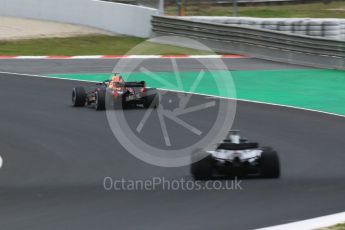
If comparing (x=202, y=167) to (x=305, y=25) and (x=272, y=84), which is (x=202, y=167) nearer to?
(x=272, y=84)

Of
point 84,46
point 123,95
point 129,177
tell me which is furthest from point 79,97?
point 84,46

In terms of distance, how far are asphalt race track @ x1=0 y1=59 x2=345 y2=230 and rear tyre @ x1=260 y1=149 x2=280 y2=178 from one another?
129 millimetres

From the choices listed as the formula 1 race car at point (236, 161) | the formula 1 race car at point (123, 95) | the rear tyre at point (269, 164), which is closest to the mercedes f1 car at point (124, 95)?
the formula 1 race car at point (123, 95)

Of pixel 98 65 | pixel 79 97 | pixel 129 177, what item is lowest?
pixel 98 65

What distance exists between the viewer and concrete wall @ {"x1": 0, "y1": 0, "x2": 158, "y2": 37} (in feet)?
92.8

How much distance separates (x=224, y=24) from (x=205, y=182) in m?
16.0

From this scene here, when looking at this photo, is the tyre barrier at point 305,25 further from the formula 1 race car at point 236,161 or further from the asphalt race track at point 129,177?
the formula 1 race car at point 236,161

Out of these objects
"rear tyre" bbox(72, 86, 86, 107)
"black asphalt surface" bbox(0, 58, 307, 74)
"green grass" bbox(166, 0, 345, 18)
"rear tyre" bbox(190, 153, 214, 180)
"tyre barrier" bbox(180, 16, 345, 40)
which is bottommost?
"black asphalt surface" bbox(0, 58, 307, 74)

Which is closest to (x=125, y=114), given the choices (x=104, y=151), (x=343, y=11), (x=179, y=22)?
(x=104, y=151)

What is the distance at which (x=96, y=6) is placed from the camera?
95.7 feet

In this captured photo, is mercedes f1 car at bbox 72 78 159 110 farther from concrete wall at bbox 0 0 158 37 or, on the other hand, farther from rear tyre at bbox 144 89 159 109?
concrete wall at bbox 0 0 158 37

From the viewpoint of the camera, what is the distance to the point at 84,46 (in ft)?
88.6

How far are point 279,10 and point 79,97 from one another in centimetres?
1969

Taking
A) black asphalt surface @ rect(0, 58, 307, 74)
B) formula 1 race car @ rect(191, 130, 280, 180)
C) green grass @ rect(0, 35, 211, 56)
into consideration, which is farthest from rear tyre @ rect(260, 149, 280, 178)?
green grass @ rect(0, 35, 211, 56)
